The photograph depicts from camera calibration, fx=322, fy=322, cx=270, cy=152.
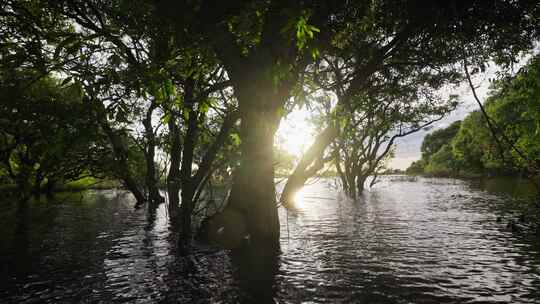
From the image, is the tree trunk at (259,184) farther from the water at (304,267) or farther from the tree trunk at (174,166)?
the tree trunk at (174,166)

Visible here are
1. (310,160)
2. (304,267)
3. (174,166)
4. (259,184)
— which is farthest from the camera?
(310,160)

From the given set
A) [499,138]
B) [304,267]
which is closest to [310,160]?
[304,267]

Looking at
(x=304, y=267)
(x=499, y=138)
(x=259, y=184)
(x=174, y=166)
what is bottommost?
(x=304, y=267)

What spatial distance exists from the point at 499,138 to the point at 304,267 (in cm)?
4333

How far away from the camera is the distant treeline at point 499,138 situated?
1463 centimetres

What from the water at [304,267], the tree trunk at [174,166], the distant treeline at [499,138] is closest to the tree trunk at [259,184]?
the water at [304,267]

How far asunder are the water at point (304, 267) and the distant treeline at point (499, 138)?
3370mm

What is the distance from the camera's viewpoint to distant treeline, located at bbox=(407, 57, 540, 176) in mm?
14633

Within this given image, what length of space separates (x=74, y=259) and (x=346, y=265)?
33.9 feet

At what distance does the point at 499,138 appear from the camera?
42531 millimetres

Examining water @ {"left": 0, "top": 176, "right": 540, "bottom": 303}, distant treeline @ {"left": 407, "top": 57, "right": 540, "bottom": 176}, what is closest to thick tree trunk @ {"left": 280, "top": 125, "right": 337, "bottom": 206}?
water @ {"left": 0, "top": 176, "right": 540, "bottom": 303}

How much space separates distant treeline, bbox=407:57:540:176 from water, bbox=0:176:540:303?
3.37m

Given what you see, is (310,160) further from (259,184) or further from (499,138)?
(499,138)

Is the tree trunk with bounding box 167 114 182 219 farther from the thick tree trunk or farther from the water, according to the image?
the thick tree trunk
